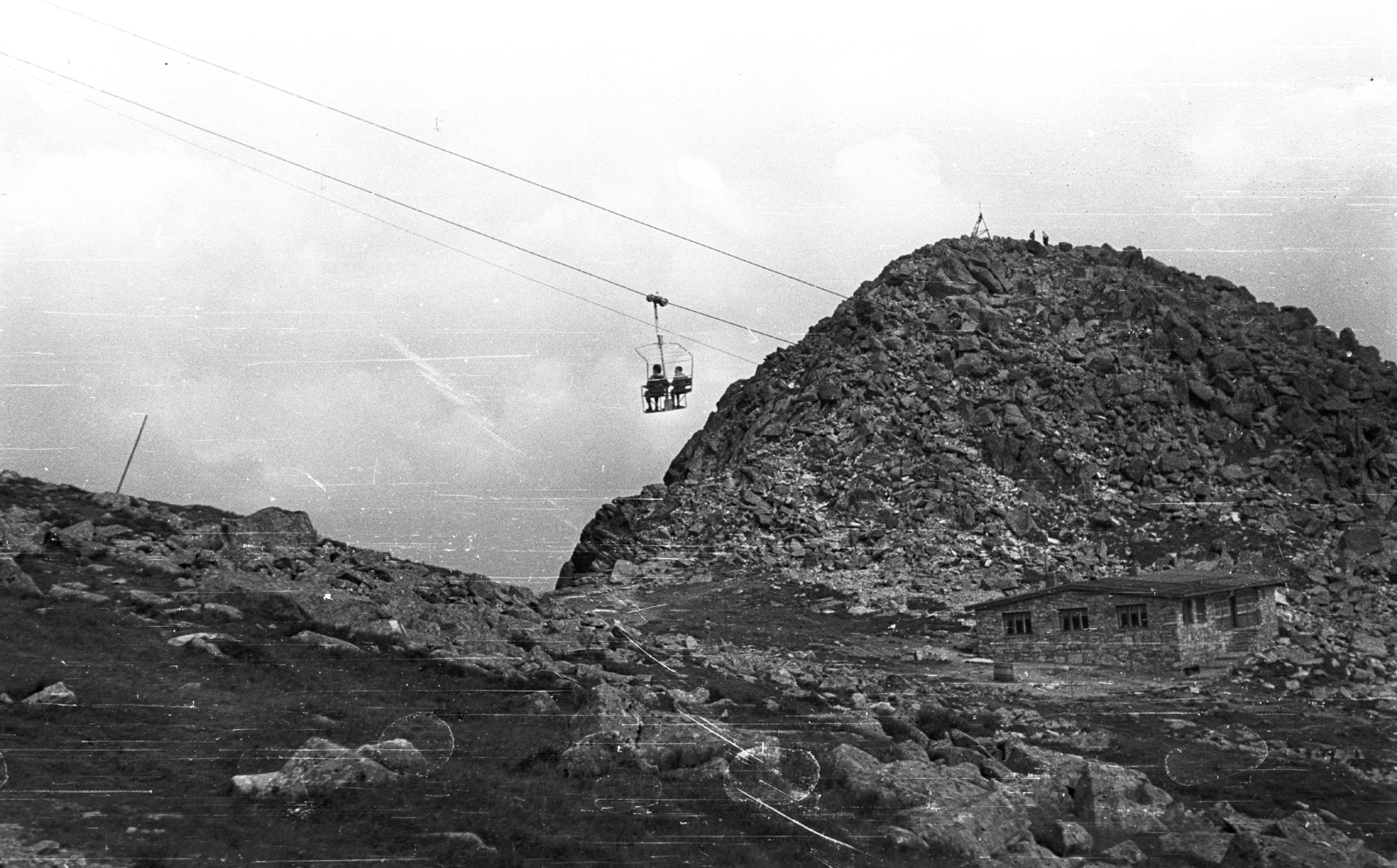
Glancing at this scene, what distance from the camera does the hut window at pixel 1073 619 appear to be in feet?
140

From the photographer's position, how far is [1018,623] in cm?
4516

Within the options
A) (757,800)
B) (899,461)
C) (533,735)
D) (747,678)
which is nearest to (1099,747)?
(747,678)

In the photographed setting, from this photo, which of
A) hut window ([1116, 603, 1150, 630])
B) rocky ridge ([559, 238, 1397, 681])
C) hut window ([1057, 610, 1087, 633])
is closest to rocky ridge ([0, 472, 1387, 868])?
hut window ([1057, 610, 1087, 633])

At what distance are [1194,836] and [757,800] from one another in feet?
28.0

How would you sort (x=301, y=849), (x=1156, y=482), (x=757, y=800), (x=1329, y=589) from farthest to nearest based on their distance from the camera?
(x=1156, y=482), (x=1329, y=589), (x=757, y=800), (x=301, y=849)

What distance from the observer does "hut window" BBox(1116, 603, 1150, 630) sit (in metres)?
41.6

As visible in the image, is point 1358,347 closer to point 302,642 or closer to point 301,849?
point 302,642

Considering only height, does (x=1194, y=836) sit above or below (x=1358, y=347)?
below

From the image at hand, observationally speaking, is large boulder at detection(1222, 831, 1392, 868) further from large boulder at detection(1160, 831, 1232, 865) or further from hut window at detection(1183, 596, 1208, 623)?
hut window at detection(1183, 596, 1208, 623)

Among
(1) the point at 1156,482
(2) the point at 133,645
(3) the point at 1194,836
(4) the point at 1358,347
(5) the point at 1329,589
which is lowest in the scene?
(3) the point at 1194,836

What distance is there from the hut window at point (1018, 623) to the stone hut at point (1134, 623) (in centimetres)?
4

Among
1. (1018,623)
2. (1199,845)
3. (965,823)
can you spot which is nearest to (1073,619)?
(1018,623)

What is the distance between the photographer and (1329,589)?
60688 mm

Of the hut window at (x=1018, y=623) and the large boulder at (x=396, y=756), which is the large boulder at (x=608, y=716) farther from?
the hut window at (x=1018, y=623)
